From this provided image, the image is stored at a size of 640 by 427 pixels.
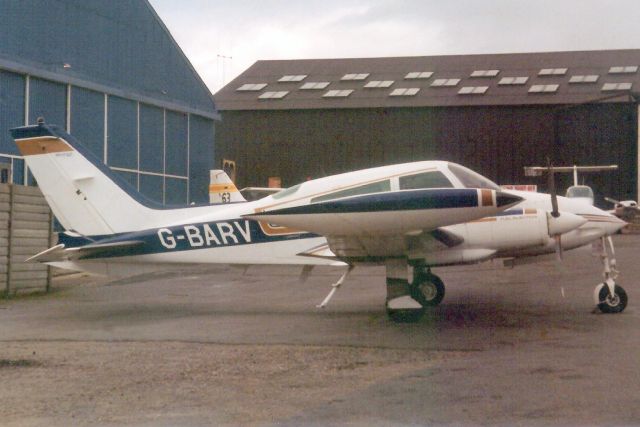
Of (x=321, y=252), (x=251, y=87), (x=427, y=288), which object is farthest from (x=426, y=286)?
(x=251, y=87)

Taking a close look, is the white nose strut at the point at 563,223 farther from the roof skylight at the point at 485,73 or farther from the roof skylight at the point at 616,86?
the roof skylight at the point at 485,73

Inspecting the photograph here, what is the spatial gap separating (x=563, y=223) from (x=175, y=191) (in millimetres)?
17225

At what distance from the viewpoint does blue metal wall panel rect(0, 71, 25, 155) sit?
19.3m

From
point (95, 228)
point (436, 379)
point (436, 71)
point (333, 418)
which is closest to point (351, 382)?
point (436, 379)

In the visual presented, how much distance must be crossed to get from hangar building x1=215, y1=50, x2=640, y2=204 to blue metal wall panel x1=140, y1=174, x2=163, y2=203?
1552 cm

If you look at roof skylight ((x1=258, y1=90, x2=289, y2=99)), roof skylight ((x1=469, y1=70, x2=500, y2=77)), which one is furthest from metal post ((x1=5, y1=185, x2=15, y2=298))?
roof skylight ((x1=469, y1=70, x2=500, y2=77))

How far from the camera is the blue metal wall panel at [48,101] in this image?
20469mm

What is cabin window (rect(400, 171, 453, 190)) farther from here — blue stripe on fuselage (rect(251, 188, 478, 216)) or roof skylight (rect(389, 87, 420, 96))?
roof skylight (rect(389, 87, 420, 96))

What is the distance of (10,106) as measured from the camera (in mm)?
19609

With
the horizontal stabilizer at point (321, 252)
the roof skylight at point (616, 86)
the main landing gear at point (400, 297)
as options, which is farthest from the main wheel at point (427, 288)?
the roof skylight at point (616, 86)

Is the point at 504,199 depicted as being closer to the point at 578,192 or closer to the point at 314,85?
the point at 578,192

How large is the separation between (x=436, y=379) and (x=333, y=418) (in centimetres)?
177

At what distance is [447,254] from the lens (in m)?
12.4

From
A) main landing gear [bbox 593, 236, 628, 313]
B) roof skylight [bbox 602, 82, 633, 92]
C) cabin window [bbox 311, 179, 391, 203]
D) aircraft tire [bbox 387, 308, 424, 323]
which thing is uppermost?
roof skylight [bbox 602, 82, 633, 92]
